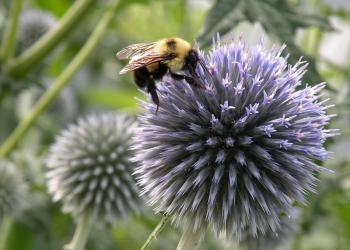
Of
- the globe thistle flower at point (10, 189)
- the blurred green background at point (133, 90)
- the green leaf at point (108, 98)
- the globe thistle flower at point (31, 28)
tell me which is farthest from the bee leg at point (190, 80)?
the green leaf at point (108, 98)

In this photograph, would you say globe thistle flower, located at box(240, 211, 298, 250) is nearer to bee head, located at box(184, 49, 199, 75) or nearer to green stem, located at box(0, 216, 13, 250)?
bee head, located at box(184, 49, 199, 75)

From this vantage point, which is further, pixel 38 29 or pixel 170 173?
pixel 38 29

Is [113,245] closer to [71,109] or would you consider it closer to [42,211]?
[42,211]

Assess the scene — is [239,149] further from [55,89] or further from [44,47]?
[44,47]

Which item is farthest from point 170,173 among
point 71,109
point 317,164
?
Result: point 71,109

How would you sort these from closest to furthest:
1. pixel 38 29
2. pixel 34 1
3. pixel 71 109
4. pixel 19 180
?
pixel 19 180, pixel 38 29, pixel 71 109, pixel 34 1

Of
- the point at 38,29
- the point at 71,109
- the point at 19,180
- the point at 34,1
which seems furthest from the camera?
the point at 34,1

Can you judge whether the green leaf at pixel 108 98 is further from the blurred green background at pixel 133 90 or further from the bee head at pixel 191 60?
the bee head at pixel 191 60
